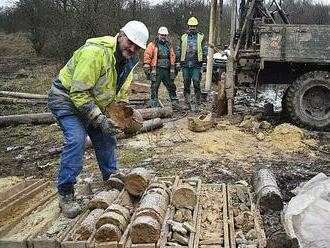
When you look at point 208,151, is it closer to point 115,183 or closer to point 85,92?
point 115,183

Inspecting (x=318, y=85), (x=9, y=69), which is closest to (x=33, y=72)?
(x=9, y=69)

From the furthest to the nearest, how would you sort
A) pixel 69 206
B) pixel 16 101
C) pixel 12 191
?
pixel 16 101, pixel 12 191, pixel 69 206

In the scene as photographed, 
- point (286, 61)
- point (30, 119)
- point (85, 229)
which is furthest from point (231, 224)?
point (30, 119)

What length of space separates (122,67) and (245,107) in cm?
706

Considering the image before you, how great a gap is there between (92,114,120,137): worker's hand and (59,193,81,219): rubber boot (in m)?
0.69

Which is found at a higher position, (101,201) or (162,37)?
(162,37)

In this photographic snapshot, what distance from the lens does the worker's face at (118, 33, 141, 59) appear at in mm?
4457

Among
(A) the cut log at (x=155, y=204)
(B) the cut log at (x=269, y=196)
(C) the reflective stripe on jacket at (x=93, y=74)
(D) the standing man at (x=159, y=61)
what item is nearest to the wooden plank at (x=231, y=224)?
(B) the cut log at (x=269, y=196)

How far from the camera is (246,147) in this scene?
25.6 ft

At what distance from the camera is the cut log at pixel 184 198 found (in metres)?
4.36

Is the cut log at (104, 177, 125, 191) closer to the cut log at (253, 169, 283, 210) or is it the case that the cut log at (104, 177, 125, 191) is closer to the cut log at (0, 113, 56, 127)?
the cut log at (253, 169, 283, 210)

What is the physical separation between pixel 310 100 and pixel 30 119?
5.56m

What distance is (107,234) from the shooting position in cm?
376

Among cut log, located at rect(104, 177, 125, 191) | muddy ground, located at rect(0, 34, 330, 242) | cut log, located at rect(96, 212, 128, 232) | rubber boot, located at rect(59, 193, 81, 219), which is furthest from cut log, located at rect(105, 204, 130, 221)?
muddy ground, located at rect(0, 34, 330, 242)
